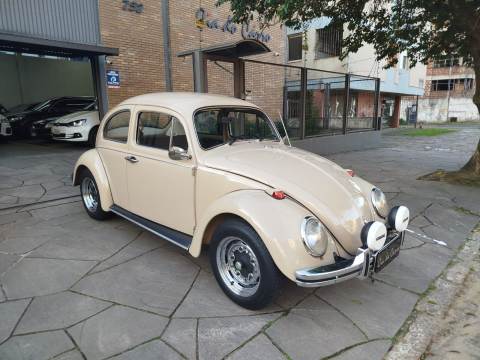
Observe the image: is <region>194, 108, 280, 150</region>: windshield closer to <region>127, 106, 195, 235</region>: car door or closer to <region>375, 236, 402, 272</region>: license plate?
<region>127, 106, 195, 235</region>: car door

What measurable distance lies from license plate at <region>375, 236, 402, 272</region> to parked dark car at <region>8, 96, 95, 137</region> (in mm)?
13266

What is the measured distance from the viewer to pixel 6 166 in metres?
8.01

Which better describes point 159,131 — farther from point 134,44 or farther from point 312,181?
point 134,44

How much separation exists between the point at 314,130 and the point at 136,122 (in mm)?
7992

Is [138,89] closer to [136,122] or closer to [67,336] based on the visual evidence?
[136,122]

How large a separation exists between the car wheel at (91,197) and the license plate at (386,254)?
3641 millimetres

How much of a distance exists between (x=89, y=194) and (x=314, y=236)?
373 centimetres

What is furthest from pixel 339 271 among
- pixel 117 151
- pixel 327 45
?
pixel 327 45

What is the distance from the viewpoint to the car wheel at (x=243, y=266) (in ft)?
8.66

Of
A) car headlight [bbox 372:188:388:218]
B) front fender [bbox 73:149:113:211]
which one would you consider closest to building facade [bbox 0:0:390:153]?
front fender [bbox 73:149:113:211]

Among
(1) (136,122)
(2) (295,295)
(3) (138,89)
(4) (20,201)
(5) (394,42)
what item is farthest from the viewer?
(3) (138,89)

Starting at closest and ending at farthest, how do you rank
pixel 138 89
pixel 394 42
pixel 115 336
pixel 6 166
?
pixel 115 336 < pixel 6 166 < pixel 394 42 < pixel 138 89

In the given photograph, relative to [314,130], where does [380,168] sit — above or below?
below

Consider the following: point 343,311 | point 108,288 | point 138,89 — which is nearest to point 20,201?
point 108,288
